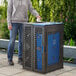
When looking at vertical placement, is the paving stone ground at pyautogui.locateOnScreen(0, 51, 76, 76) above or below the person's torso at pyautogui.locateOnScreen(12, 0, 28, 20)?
below

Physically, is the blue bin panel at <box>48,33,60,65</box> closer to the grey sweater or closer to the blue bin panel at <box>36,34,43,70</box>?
the blue bin panel at <box>36,34,43,70</box>

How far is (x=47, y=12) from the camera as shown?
855cm

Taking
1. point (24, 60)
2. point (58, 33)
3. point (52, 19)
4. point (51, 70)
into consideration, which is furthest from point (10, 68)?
point (52, 19)

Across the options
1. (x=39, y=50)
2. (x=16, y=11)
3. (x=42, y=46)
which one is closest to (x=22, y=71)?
(x=39, y=50)

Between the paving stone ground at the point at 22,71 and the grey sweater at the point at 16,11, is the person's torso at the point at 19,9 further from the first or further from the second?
the paving stone ground at the point at 22,71

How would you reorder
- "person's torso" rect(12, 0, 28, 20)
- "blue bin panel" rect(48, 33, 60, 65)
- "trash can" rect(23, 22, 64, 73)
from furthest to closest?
"person's torso" rect(12, 0, 28, 20) < "blue bin panel" rect(48, 33, 60, 65) < "trash can" rect(23, 22, 64, 73)

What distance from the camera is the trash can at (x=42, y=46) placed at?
5.18 metres

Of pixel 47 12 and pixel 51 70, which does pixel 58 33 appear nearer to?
pixel 51 70

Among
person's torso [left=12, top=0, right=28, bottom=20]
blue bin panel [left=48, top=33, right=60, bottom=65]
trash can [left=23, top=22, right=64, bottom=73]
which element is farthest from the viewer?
person's torso [left=12, top=0, right=28, bottom=20]

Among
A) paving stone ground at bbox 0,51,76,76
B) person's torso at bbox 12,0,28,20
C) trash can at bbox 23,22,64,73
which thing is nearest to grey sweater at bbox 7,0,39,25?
person's torso at bbox 12,0,28,20

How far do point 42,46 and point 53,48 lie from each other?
1.05 ft

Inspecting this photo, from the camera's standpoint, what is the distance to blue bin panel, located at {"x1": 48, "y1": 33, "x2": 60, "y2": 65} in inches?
209

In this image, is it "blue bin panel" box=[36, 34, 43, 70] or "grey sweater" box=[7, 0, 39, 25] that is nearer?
"blue bin panel" box=[36, 34, 43, 70]

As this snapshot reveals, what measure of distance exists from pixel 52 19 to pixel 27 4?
7.96 feet
